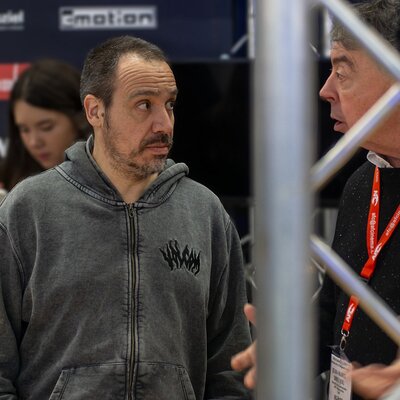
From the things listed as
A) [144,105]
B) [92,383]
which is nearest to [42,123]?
[144,105]

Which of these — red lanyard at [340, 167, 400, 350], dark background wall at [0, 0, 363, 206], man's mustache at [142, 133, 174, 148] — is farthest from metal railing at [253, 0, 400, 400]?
dark background wall at [0, 0, 363, 206]

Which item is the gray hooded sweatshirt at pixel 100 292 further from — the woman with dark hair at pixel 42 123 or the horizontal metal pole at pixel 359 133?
the woman with dark hair at pixel 42 123

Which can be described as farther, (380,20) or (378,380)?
(380,20)

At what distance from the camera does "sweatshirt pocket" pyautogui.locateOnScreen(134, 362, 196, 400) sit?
182 centimetres

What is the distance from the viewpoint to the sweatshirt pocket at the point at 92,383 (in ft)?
5.90

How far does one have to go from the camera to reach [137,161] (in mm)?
1928

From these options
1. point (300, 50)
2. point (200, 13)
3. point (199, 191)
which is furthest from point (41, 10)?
point (300, 50)

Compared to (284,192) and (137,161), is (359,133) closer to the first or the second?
(284,192)

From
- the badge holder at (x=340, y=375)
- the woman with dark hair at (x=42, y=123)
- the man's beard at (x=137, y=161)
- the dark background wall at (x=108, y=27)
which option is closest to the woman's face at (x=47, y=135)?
the woman with dark hair at (x=42, y=123)

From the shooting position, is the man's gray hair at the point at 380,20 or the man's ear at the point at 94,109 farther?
the man's ear at the point at 94,109

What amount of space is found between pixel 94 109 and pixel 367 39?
1184 millimetres

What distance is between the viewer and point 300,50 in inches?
33.3

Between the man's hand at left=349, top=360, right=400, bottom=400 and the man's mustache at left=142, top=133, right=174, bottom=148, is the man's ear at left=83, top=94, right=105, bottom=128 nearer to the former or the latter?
the man's mustache at left=142, top=133, right=174, bottom=148

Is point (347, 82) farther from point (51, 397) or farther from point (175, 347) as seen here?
point (51, 397)
